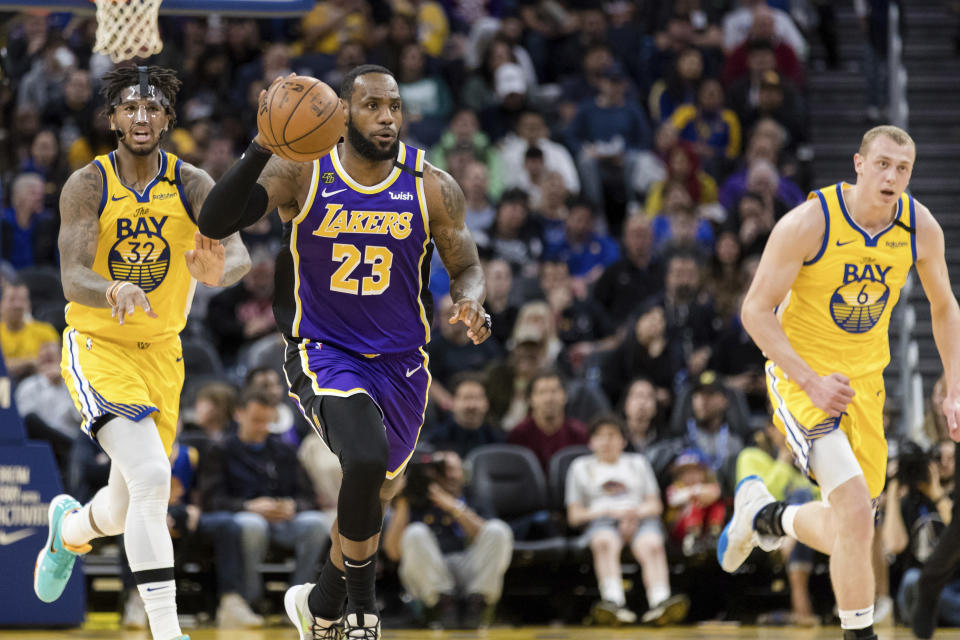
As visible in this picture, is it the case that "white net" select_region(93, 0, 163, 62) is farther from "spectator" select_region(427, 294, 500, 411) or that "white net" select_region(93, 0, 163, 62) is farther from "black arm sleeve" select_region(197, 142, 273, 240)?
"spectator" select_region(427, 294, 500, 411)

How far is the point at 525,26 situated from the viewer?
55.2ft

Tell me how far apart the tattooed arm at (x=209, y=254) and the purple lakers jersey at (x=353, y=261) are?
28 centimetres

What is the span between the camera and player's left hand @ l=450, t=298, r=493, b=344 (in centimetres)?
606

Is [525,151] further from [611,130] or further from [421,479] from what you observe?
[421,479]

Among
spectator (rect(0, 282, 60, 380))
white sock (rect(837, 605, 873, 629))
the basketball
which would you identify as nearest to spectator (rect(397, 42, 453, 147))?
spectator (rect(0, 282, 60, 380))

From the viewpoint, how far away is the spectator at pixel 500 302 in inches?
481

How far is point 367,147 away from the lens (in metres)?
6.42

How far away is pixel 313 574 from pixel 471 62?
24.9 feet

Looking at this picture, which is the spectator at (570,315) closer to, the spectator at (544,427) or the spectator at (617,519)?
the spectator at (544,427)

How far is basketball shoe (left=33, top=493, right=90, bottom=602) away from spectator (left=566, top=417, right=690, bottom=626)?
4161mm

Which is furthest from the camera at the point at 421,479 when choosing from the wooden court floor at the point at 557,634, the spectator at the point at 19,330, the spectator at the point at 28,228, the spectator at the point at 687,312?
the spectator at the point at 28,228

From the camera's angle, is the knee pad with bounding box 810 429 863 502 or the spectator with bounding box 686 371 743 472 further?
the spectator with bounding box 686 371 743 472

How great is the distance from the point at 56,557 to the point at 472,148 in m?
7.49

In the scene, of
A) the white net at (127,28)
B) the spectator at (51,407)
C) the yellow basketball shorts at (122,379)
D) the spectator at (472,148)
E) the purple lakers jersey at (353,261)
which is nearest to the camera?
the purple lakers jersey at (353,261)
